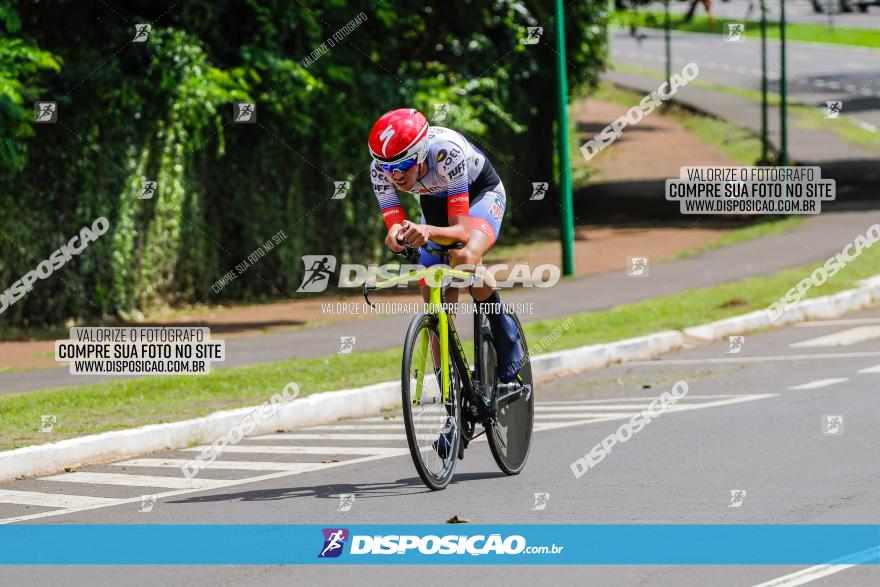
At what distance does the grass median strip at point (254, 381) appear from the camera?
11.1 metres

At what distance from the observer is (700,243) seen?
26.1m

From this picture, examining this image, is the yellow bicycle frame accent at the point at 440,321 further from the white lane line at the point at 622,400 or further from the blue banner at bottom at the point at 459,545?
the white lane line at the point at 622,400

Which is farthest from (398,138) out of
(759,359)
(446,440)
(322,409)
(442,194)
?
(759,359)

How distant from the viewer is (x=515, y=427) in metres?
8.63

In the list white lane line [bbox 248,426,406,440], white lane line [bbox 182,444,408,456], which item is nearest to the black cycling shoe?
white lane line [bbox 182,444,408,456]

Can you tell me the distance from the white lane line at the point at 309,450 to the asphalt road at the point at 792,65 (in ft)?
121

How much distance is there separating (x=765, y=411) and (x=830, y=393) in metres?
1.01

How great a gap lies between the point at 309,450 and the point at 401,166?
3.05 m

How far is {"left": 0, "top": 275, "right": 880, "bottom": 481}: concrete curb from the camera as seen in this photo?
9.61 metres

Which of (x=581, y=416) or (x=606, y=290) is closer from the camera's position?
(x=581, y=416)

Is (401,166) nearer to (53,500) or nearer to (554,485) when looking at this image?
(554,485)

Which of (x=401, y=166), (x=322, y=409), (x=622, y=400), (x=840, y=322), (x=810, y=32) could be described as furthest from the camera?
(x=810, y=32)

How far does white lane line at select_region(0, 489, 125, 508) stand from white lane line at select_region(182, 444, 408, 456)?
1.81 meters
